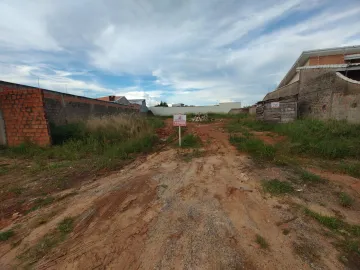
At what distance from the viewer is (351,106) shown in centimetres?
689

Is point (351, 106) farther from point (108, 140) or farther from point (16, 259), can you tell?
point (16, 259)

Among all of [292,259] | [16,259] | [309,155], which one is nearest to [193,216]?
[292,259]

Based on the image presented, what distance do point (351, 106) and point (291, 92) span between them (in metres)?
4.72

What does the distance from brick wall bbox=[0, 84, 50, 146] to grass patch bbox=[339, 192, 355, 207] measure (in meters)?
8.42

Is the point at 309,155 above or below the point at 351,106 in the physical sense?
below

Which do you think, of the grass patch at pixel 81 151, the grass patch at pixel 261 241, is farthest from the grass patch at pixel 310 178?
→ the grass patch at pixel 81 151

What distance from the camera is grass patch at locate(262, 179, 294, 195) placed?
2930mm

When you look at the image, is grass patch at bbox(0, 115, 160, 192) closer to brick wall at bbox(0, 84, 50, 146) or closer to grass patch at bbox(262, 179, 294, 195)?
brick wall at bbox(0, 84, 50, 146)

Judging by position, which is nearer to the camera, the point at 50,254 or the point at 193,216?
the point at 50,254

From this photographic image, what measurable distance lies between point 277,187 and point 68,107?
10357 millimetres

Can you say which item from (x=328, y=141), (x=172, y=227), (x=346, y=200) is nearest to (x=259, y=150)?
(x=328, y=141)

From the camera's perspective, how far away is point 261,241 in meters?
1.87

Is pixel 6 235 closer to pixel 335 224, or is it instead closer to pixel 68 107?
pixel 335 224

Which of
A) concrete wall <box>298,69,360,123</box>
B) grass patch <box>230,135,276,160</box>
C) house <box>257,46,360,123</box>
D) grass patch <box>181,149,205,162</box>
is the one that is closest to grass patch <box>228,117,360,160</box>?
grass patch <box>230,135,276,160</box>
